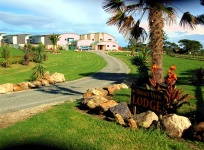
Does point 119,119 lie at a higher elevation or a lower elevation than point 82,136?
higher

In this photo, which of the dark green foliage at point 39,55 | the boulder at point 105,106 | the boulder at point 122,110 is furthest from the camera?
the dark green foliage at point 39,55

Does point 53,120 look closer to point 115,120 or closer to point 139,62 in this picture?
point 115,120

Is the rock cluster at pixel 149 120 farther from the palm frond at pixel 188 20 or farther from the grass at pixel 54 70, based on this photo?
the grass at pixel 54 70

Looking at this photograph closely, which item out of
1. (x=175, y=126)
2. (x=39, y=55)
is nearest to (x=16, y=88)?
(x=175, y=126)

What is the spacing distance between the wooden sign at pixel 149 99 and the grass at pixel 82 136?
0.80 metres

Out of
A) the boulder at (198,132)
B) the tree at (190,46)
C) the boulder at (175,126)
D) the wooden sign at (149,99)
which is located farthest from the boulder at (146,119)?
the tree at (190,46)

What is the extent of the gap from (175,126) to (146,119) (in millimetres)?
905

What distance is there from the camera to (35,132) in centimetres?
623

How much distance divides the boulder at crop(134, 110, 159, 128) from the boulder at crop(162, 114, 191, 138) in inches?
20.2

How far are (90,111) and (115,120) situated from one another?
1478 millimetres

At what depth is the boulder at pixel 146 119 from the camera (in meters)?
6.35

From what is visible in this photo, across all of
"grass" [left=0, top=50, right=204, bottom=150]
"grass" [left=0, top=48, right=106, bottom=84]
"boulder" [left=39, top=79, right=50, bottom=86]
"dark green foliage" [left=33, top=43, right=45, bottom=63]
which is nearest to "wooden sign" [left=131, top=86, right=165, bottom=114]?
"grass" [left=0, top=50, right=204, bottom=150]

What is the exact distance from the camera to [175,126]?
587 centimetres

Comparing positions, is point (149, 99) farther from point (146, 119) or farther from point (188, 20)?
point (188, 20)
